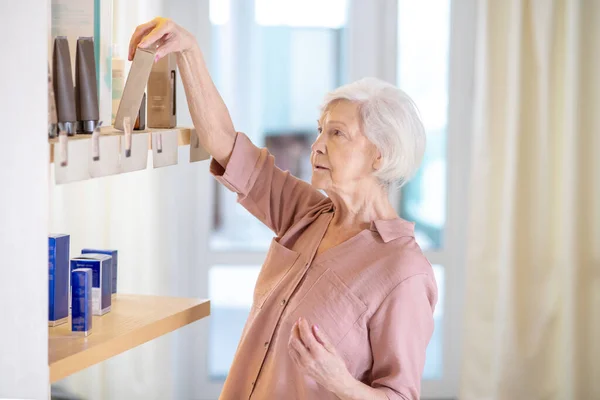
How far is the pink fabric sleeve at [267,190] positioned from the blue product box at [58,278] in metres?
0.47

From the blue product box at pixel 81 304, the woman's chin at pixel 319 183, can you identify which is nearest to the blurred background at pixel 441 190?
the woman's chin at pixel 319 183

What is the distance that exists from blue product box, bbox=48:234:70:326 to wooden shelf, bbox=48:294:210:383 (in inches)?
1.0

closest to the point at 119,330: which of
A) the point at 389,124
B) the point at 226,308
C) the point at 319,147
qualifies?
the point at 319,147

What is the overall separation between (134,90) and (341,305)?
2.20ft

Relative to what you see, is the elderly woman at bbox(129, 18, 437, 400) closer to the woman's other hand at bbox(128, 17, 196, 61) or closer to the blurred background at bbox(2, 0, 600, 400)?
the woman's other hand at bbox(128, 17, 196, 61)

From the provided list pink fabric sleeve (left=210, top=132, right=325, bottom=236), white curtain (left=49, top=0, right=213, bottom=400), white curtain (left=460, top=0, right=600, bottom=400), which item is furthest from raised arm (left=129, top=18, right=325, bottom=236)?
white curtain (left=460, top=0, right=600, bottom=400)

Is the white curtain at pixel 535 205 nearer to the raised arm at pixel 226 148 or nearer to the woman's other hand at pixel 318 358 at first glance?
the raised arm at pixel 226 148

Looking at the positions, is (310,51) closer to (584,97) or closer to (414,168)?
(584,97)

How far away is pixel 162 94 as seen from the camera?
183cm

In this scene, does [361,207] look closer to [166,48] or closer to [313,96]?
[166,48]

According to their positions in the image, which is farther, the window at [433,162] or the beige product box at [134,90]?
the window at [433,162]

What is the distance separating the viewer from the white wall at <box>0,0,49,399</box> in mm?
1264

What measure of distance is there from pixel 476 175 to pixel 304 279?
189 cm

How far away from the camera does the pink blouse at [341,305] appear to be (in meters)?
1.79
